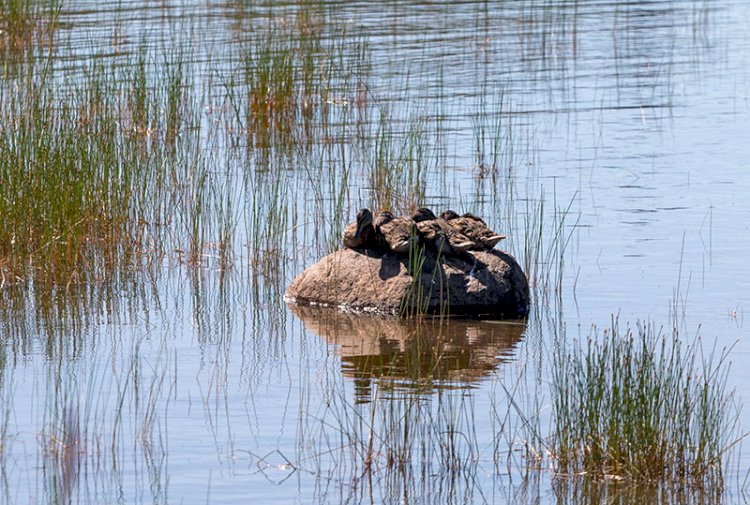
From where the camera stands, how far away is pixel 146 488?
5.90 meters

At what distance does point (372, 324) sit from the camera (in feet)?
28.4

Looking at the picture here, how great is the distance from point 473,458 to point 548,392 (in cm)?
105

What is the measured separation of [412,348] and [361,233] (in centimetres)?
132

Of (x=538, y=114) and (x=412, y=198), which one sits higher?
(x=538, y=114)

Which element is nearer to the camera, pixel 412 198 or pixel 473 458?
pixel 473 458

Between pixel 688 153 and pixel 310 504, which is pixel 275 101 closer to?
pixel 688 153

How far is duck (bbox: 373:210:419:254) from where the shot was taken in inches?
344

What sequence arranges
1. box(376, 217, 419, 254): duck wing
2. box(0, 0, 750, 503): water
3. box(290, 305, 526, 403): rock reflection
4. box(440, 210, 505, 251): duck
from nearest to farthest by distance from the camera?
box(0, 0, 750, 503): water
box(290, 305, 526, 403): rock reflection
box(376, 217, 419, 254): duck wing
box(440, 210, 505, 251): duck

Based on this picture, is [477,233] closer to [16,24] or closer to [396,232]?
[396,232]

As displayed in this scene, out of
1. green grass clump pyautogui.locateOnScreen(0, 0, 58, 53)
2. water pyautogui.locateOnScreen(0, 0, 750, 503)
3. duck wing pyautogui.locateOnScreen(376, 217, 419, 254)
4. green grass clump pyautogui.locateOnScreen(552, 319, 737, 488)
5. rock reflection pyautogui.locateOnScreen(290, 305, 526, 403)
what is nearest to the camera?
green grass clump pyautogui.locateOnScreen(552, 319, 737, 488)

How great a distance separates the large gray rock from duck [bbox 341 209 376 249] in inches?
2.5

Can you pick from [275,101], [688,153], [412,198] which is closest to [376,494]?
[412,198]

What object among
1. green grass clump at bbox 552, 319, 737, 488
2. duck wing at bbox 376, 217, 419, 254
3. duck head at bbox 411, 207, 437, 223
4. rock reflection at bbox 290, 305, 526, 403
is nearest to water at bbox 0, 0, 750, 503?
rock reflection at bbox 290, 305, 526, 403

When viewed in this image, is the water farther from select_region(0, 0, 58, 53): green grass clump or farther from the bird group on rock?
select_region(0, 0, 58, 53): green grass clump
